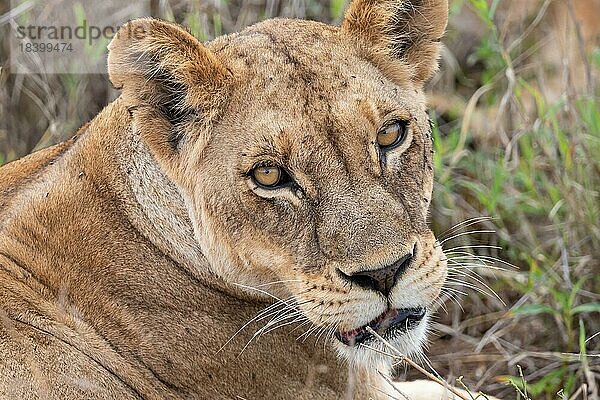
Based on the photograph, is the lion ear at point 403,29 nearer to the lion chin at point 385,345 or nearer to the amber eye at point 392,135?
the amber eye at point 392,135

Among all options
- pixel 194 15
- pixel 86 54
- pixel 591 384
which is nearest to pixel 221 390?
pixel 591 384

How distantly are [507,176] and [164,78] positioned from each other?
7.65 feet

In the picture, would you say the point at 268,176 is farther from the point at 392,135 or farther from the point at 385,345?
the point at 385,345

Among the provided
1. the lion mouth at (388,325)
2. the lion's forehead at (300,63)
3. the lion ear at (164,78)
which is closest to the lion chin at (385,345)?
the lion mouth at (388,325)

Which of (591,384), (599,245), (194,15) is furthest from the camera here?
(194,15)

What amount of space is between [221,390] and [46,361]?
22.8 inches

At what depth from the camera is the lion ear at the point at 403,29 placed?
3521 mm

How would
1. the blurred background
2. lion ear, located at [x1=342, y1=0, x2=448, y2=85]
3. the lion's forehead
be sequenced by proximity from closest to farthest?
the lion's forehead < lion ear, located at [x1=342, y1=0, x2=448, y2=85] < the blurred background

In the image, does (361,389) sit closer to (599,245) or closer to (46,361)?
(46,361)

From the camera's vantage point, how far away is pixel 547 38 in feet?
21.2

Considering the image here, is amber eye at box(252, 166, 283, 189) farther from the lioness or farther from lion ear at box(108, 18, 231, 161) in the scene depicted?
lion ear at box(108, 18, 231, 161)

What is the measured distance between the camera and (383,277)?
120 inches

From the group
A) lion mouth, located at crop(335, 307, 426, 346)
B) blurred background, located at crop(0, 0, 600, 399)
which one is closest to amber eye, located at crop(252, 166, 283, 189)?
lion mouth, located at crop(335, 307, 426, 346)

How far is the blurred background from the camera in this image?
464 centimetres
